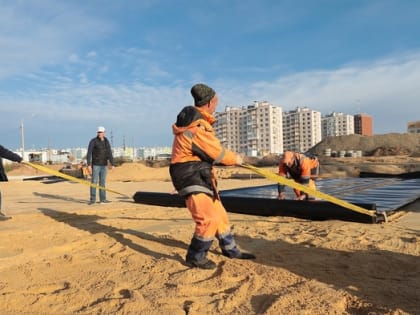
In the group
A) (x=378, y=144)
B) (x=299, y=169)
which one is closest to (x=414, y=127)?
(x=378, y=144)

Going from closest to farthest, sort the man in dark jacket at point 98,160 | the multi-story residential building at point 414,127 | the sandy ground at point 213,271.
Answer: the sandy ground at point 213,271 < the man in dark jacket at point 98,160 < the multi-story residential building at point 414,127

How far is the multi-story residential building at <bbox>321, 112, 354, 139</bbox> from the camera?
105250 mm

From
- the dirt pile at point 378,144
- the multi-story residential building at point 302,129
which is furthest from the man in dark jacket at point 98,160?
the multi-story residential building at point 302,129

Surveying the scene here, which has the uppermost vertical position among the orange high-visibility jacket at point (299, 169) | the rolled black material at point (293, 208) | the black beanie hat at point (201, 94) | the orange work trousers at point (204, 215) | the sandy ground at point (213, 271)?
the black beanie hat at point (201, 94)

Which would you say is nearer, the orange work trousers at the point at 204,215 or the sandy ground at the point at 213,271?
the sandy ground at the point at 213,271

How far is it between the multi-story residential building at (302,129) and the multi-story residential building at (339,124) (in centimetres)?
507

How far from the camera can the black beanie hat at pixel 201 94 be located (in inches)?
142

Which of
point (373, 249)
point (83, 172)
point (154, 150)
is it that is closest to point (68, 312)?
point (373, 249)

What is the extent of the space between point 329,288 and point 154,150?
134976 millimetres

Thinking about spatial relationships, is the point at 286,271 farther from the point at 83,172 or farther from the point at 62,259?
the point at 83,172

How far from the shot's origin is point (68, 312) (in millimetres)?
2467

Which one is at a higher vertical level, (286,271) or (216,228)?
(216,228)

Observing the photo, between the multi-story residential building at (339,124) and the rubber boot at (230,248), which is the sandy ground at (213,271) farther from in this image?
the multi-story residential building at (339,124)

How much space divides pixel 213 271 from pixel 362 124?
372 ft
